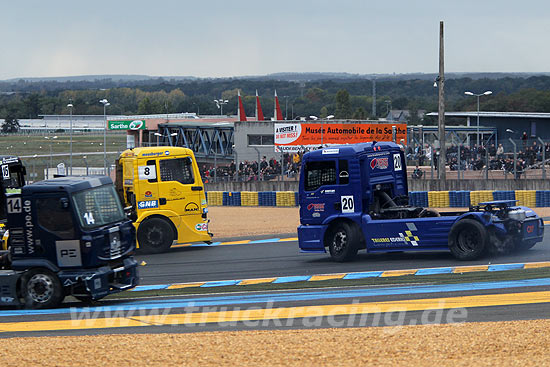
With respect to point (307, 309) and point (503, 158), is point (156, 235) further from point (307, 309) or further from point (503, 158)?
point (503, 158)

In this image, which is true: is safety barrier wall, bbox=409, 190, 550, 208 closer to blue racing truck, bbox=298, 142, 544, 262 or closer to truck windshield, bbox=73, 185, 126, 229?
blue racing truck, bbox=298, 142, 544, 262

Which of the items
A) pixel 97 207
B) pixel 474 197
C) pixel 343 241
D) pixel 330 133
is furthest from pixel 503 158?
pixel 330 133

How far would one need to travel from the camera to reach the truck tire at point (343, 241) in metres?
17.3

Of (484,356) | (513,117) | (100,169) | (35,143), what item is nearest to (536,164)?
(100,169)

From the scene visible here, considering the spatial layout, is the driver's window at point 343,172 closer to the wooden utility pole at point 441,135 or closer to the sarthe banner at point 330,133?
the wooden utility pole at point 441,135

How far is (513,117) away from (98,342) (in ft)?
202

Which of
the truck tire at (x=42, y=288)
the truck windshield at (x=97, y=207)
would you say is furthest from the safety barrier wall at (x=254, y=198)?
the truck tire at (x=42, y=288)

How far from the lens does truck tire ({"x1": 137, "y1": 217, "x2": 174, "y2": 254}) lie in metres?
20.4

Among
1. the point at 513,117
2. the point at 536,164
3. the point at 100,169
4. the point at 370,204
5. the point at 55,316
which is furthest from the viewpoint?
the point at 513,117

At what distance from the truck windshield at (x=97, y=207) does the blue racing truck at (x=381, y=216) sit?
5.56 metres

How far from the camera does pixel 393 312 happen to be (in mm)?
11453

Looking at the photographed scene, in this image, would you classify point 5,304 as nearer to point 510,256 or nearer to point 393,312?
point 393,312

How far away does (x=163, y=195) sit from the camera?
798 inches

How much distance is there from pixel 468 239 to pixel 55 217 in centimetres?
803
